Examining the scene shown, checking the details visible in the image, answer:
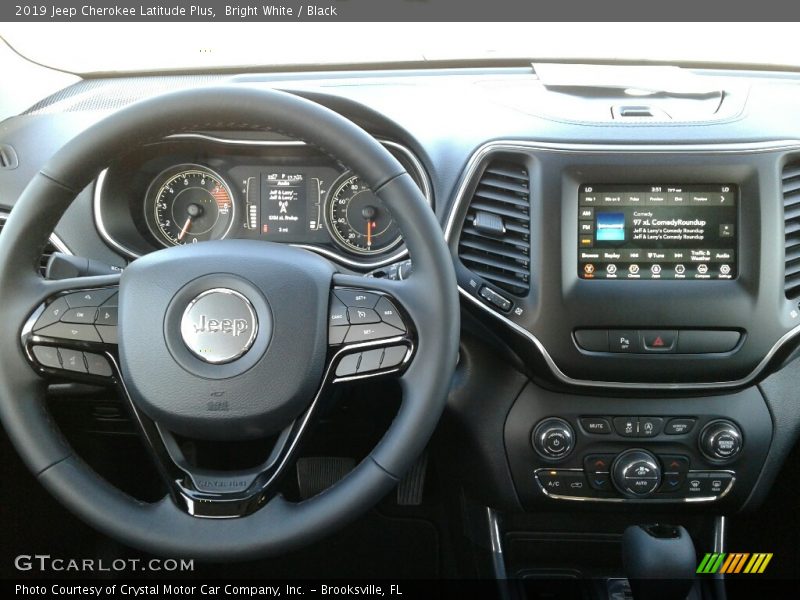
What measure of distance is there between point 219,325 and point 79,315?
0.75 ft

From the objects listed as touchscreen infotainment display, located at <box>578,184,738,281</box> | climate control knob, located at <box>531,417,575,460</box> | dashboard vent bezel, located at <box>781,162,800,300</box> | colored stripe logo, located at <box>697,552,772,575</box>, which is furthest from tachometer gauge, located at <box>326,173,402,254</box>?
colored stripe logo, located at <box>697,552,772,575</box>

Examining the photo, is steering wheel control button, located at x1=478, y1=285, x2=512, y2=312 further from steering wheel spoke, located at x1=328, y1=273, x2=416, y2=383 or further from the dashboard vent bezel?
the dashboard vent bezel

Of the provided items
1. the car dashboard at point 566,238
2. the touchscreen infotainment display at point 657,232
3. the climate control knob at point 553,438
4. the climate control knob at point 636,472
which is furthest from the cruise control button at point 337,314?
the climate control knob at point 636,472

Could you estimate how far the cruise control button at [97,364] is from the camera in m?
1.33

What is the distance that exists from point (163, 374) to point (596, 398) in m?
0.89

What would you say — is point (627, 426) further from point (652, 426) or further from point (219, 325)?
point (219, 325)

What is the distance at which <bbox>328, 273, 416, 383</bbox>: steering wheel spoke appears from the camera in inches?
50.8

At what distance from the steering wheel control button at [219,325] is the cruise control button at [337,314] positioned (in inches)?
4.6

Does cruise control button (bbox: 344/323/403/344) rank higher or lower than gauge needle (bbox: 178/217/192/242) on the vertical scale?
lower

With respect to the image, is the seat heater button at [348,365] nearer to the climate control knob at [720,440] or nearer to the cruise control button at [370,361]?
the cruise control button at [370,361]

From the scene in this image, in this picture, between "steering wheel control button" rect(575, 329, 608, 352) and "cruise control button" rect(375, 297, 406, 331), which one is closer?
"cruise control button" rect(375, 297, 406, 331)

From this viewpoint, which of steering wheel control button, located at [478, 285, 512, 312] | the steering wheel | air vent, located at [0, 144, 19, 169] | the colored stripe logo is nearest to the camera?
the steering wheel

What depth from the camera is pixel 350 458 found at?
6.72 ft
